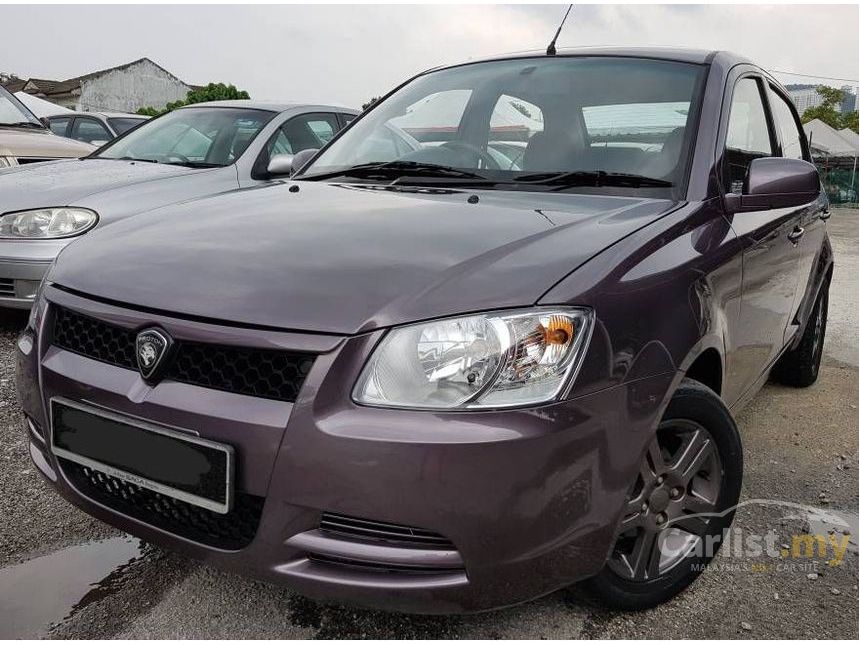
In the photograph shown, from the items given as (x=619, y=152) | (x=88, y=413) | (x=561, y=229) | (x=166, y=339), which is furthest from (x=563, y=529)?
(x=619, y=152)

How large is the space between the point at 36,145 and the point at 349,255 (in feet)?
17.6

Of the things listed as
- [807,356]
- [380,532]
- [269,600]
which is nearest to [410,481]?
[380,532]

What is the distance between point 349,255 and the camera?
183 cm

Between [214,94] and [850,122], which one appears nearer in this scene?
[214,94]

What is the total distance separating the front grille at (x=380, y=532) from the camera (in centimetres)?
156

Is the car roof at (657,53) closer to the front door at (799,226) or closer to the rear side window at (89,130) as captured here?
the front door at (799,226)

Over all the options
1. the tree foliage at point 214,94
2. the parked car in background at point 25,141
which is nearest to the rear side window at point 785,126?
the parked car in background at point 25,141

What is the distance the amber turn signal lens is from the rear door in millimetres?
867

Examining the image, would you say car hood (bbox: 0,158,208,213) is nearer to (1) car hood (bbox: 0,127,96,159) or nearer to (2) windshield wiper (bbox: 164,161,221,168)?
(2) windshield wiper (bbox: 164,161,221,168)

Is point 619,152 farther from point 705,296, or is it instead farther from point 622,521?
point 622,521

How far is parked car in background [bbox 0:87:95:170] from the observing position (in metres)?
5.95

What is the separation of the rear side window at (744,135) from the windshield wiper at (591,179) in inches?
11.1

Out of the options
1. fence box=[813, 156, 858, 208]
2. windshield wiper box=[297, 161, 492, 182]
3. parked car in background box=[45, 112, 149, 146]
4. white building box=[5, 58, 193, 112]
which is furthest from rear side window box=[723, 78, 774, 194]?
white building box=[5, 58, 193, 112]

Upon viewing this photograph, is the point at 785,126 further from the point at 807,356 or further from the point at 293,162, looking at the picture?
the point at 293,162
